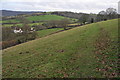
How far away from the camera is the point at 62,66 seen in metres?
13.1

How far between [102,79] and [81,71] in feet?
7.65

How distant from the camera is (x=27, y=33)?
54312 millimetres

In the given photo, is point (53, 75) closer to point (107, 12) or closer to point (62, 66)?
point (62, 66)

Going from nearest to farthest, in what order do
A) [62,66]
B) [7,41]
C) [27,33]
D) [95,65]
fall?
[95,65] < [62,66] < [7,41] < [27,33]

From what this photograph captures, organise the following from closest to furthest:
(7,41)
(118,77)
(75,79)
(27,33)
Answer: (118,77) < (75,79) < (7,41) < (27,33)

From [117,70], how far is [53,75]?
20.0ft

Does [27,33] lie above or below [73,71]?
above

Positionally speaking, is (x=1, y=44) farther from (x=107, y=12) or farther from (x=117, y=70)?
(x=107, y=12)

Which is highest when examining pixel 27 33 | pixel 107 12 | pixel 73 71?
pixel 107 12

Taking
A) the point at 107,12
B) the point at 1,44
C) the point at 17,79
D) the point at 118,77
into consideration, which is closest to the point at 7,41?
the point at 1,44

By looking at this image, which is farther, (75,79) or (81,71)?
(81,71)

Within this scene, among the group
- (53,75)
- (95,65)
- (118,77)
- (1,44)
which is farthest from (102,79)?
(1,44)

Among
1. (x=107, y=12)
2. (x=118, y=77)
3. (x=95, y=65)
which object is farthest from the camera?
(x=107, y=12)

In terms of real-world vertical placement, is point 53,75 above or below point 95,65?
below
